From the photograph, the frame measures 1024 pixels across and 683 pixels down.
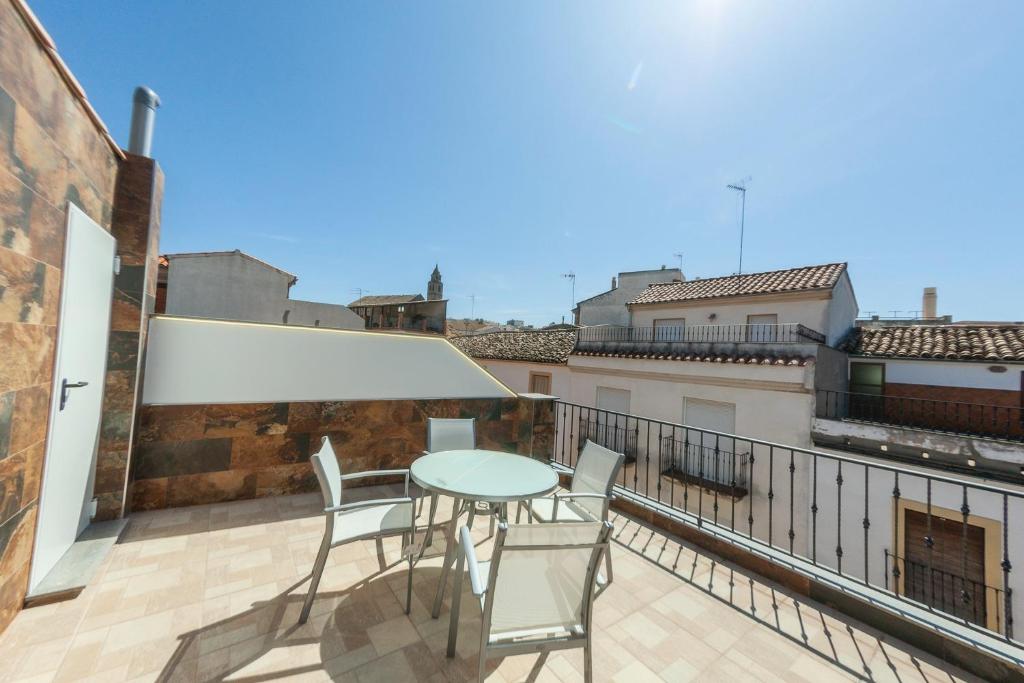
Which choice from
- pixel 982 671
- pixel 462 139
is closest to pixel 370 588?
pixel 982 671

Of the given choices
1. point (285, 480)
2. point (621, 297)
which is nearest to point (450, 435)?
point (285, 480)

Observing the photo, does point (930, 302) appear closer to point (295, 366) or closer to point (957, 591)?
point (957, 591)

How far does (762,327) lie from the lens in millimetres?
11383

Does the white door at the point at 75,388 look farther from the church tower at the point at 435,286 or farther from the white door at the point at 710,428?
the church tower at the point at 435,286

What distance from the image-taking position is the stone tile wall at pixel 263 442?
3061 mm

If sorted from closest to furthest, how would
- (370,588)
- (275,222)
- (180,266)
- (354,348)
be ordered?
1. (370,588)
2. (354,348)
3. (275,222)
4. (180,266)

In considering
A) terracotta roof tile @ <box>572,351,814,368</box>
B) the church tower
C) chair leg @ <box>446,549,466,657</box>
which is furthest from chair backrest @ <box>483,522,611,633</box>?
the church tower

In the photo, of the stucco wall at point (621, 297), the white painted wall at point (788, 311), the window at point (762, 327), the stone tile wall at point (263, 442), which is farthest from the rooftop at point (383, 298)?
the stone tile wall at point (263, 442)

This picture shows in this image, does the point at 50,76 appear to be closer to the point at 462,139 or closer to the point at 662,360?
the point at 462,139

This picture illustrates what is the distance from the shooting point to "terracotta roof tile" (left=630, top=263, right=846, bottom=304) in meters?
11.3

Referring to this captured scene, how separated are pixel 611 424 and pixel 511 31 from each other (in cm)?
1037

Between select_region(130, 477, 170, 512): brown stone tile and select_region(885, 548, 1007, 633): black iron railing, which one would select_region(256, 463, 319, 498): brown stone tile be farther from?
select_region(885, 548, 1007, 633): black iron railing

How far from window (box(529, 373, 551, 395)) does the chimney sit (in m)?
17.6

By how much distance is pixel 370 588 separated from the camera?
2176mm
